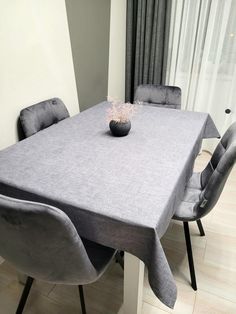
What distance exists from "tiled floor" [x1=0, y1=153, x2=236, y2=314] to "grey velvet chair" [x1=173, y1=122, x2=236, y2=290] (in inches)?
4.0

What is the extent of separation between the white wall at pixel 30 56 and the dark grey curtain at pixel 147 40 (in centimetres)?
102

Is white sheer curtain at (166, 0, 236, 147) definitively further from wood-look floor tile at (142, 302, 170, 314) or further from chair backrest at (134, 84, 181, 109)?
wood-look floor tile at (142, 302, 170, 314)

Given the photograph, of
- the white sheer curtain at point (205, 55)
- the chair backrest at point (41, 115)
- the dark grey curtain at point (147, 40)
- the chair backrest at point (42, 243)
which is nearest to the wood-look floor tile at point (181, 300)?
the chair backrest at point (42, 243)

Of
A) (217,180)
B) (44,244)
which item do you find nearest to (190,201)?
(217,180)

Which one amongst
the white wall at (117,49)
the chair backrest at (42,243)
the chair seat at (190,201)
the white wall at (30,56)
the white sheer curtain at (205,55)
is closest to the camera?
the chair backrest at (42,243)

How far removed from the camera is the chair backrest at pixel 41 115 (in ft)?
5.65

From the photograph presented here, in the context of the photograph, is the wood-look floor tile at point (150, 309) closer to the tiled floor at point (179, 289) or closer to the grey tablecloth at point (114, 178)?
the tiled floor at point (179, 289)

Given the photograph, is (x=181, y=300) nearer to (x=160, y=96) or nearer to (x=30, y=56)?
(x=160, y=96)

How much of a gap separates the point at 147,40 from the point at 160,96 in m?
0.84

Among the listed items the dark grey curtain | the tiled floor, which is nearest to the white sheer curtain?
the dark grey curtain

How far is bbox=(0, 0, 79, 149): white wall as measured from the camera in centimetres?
160

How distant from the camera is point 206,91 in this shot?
2.79 m

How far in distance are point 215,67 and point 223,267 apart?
198 cm

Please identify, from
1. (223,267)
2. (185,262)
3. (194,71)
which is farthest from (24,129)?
(194,71)
